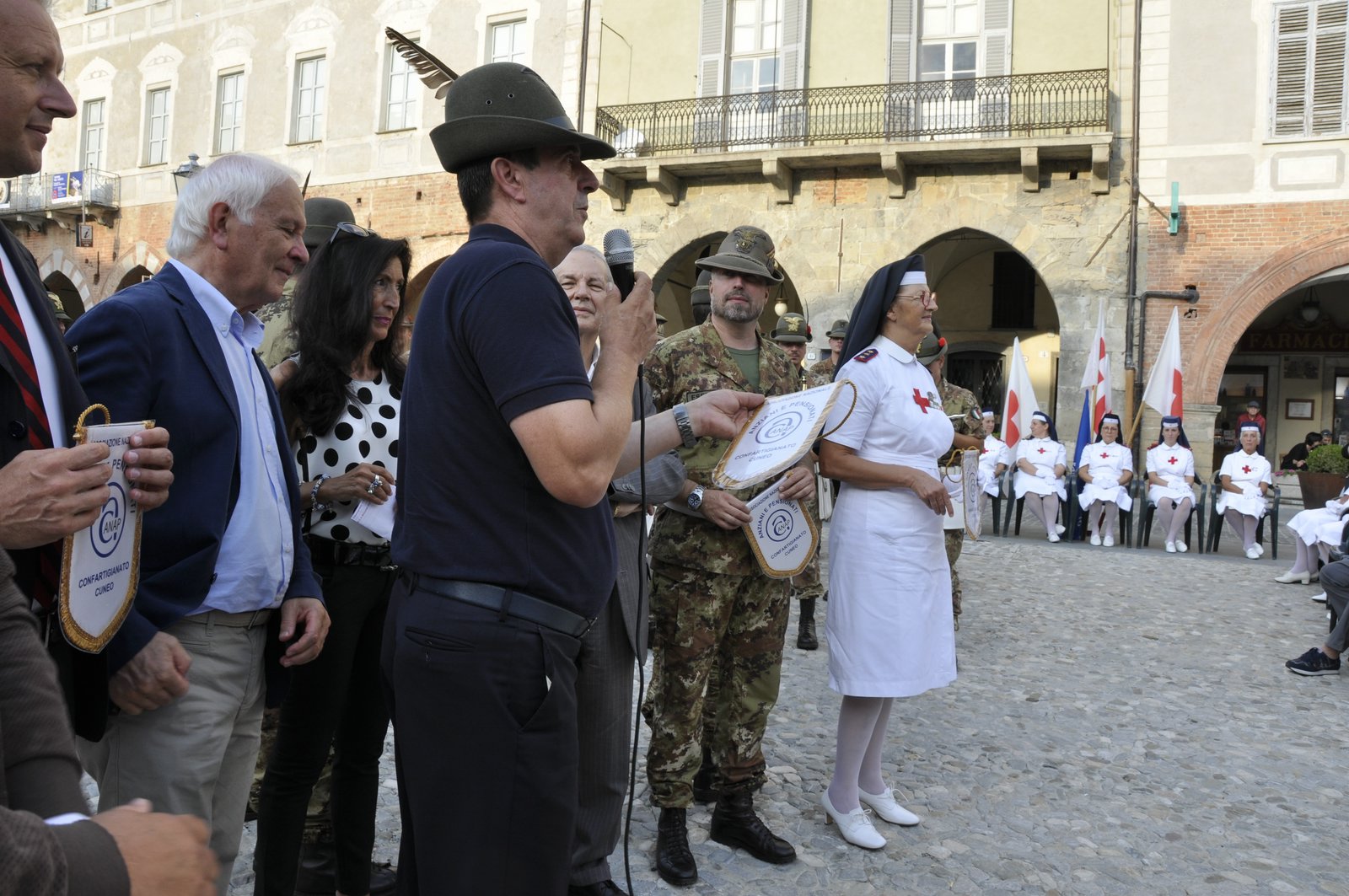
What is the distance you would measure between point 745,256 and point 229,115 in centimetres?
2296

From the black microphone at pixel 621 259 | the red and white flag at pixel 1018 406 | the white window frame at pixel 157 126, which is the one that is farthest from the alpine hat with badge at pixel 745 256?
the white window frame at pixel 157 126

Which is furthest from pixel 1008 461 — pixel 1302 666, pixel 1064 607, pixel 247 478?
pixel 247 478

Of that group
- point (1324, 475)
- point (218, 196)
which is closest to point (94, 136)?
point (1324, 475)

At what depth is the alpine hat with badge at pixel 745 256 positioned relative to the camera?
3848 mm

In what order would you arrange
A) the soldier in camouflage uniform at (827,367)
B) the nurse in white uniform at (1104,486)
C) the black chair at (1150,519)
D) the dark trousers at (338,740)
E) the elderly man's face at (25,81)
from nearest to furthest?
the elderly man's face at (25,81), the dark trousers at (338,740), the soldier in camouflage uniform at (827,367), the black chair at (1150,519), the nurse in white uniform at (1104,486)

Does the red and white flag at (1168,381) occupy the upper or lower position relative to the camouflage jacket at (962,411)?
upper

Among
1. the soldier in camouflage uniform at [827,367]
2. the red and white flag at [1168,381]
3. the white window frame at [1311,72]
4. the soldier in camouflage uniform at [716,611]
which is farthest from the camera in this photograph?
the white window frame at [1311,72]

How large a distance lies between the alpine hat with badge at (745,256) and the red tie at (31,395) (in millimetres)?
2442

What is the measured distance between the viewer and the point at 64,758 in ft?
3.97

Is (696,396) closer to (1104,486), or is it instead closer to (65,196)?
(1104,486)

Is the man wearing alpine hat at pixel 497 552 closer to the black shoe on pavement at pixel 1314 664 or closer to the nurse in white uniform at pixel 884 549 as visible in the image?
the nurse in white uniform at pixel 884 549

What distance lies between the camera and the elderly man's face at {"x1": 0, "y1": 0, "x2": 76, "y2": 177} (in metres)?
1.61

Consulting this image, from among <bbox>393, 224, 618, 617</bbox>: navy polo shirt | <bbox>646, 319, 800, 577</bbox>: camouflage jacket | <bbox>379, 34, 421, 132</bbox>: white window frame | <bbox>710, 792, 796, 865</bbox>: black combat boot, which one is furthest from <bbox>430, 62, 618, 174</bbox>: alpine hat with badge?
<bbox>379, 34, 421, 132</bbox>: white window frame

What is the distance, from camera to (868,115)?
17.2 meters
